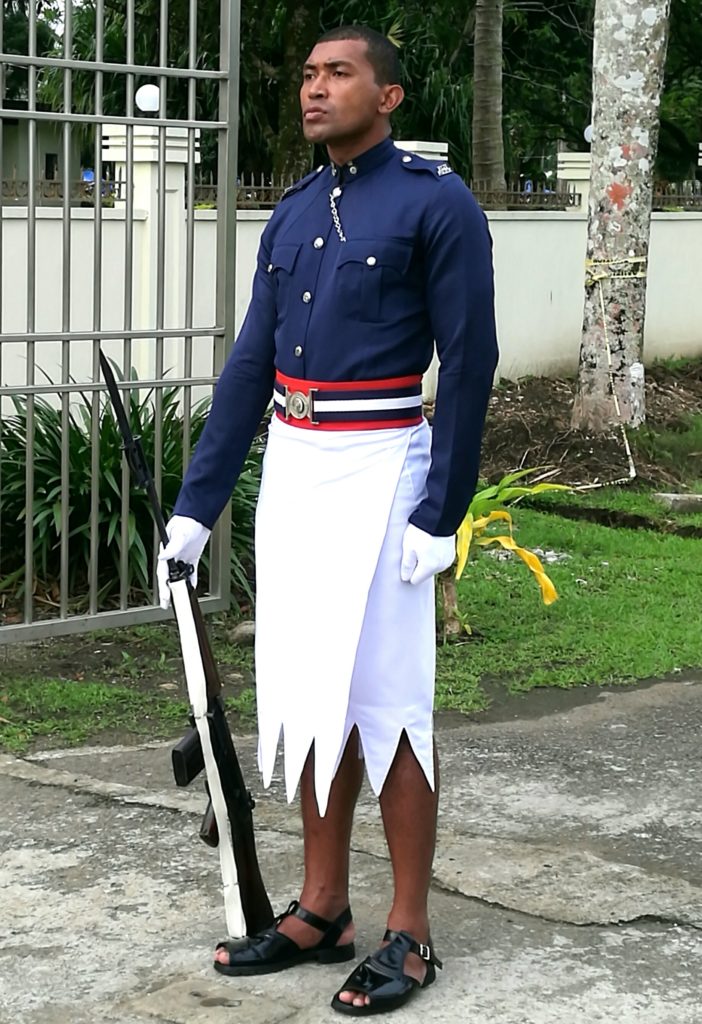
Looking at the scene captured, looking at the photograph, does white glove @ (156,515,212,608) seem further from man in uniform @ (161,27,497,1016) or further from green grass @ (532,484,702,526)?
green grass @ (532,484,702,526)

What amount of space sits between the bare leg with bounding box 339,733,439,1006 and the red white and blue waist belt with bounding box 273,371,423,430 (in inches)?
26.7

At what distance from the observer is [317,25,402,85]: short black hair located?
3.45 metres

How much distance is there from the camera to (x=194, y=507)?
366 cm

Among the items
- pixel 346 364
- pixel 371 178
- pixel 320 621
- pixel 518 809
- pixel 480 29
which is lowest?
pixel 518 809

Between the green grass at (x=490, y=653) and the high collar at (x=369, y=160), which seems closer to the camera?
the high collar at (x=369, y=160)

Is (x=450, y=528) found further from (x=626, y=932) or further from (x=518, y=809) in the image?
(x=518, y=809)

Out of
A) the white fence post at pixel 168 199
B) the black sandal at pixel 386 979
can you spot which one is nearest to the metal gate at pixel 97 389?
the white fence post at pixel 168 199

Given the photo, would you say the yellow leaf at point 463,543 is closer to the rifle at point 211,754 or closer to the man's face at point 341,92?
the rifle at point 211,754

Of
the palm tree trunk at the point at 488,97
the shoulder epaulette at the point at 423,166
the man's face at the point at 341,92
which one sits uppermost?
the palm tree trunk at the point at 488,97

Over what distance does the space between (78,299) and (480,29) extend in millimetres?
8546

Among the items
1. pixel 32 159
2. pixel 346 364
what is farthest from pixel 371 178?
pixel 32 159

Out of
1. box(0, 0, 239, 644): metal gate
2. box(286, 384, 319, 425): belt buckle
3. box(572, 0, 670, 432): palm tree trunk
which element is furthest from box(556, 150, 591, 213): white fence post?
box(286, 384, 319, 425): belt buckle

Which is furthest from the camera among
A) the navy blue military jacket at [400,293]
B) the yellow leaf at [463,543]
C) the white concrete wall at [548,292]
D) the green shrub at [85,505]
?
the white concrete wall at [548,292]

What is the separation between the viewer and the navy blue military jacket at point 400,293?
3387mm
